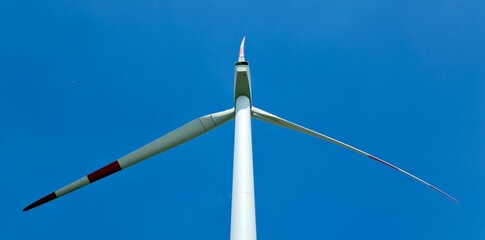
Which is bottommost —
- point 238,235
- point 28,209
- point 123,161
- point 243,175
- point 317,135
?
point 238,235

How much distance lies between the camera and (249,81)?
1909 centimetres

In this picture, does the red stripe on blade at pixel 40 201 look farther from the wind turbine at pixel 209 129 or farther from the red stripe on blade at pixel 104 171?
the red stripe on blade at pixel 104 171

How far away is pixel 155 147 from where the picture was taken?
1931cm

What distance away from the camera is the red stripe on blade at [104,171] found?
752 inches

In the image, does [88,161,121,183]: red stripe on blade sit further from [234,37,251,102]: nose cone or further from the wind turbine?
[234,37,251,102]: nose cone

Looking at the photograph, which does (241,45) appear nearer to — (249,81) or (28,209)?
(249,81)

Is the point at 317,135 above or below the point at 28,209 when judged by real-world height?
above

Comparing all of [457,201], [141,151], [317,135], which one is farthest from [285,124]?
[457,201]

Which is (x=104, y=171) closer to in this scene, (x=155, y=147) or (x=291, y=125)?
(x=155, y=147)

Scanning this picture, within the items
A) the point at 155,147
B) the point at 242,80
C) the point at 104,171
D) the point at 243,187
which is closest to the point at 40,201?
the point at 104,171

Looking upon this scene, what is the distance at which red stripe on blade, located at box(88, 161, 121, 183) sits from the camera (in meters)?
19.1

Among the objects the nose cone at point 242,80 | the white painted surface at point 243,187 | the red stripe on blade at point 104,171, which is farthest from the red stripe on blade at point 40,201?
the nose cone at point 242,80

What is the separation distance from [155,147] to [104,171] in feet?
7.84

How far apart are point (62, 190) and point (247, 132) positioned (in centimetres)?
863
